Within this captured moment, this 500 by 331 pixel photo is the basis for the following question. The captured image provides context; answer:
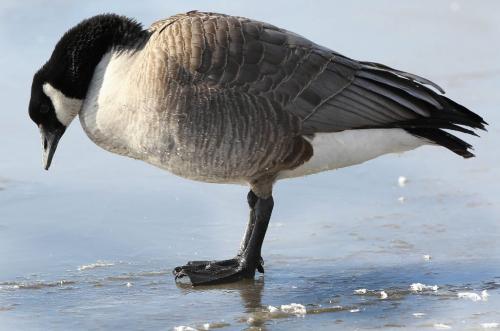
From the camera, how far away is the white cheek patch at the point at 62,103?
6789 millimetres

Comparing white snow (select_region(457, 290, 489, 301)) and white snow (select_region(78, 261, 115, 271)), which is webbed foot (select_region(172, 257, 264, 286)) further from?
white snow (select_region(457, 290, 489, 301))

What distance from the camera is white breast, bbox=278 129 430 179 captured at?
6707 mm

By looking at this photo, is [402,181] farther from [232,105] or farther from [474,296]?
[474,296]

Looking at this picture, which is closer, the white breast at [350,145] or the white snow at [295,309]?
the white snow at [295,309]

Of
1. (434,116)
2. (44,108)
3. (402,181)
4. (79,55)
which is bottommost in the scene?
(402,181)

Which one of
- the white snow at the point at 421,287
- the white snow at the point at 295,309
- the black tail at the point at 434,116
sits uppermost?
the black tail at the point at 434,116

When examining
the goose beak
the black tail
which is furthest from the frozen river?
the black tail

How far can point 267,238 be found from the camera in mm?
7285

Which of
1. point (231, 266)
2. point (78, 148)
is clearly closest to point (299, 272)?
point (231, 266)

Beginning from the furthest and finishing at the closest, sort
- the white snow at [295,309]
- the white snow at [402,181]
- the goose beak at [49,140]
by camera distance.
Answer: the white snow at [402,181] → the goose beak at [49,140] → the white snow at [295,309]

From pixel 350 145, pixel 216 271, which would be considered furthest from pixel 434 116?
pixel 216 271

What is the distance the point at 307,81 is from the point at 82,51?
4.18ft

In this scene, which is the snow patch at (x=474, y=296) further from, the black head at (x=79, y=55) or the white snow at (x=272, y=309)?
the black head at (x=79, y=55)

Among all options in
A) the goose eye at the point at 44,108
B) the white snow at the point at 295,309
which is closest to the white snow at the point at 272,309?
the white snow at the point at 295,309
